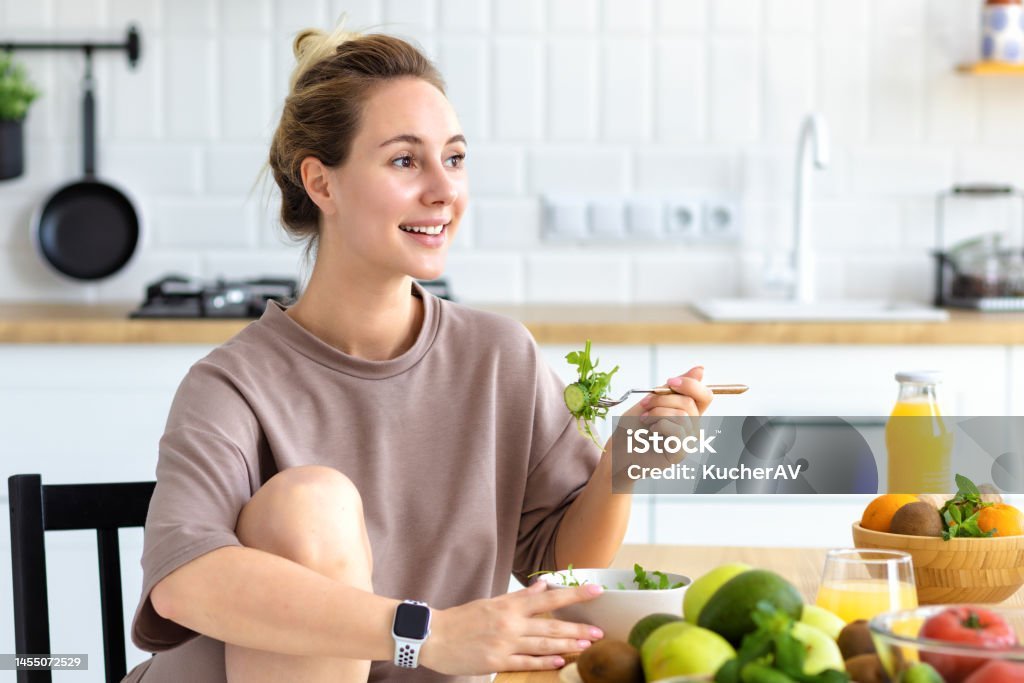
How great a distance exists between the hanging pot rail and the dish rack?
199 centimetres

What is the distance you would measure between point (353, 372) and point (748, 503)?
49.5 inches

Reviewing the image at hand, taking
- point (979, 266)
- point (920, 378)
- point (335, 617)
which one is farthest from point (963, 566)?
point (979, 266)

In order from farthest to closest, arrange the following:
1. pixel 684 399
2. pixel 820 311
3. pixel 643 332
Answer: pixel 820 311 → pixel 643 332 → pixel 684 399

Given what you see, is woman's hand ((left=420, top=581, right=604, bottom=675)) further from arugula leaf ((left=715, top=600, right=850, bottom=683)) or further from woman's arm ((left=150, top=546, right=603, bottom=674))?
arugula leaf ((left=715, top=600, right=850, bottom=683))

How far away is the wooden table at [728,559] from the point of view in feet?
4.11

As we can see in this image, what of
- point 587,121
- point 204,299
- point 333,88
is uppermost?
point 587,121

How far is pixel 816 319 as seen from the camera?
2.62 metres

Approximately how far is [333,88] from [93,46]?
1.85 metres

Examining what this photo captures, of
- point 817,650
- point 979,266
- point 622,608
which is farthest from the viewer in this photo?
point 979,266

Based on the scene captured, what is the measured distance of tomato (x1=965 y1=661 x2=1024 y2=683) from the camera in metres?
0.62

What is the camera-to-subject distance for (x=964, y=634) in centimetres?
67

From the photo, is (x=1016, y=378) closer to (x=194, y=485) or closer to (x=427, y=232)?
(x=427, y=232)

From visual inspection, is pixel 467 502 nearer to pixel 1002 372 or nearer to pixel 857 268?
pixel 1002 372

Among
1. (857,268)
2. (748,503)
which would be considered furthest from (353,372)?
(857,268)
